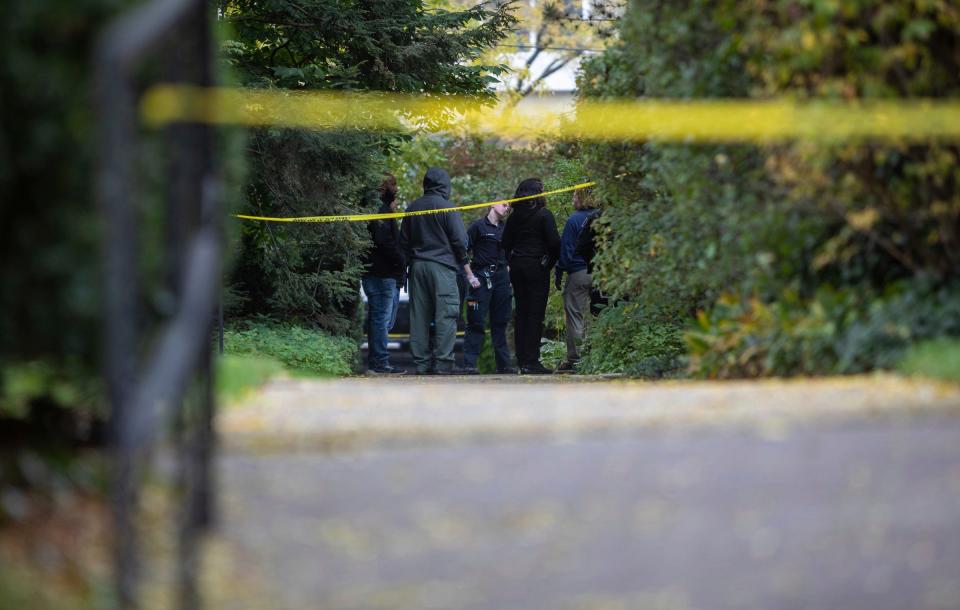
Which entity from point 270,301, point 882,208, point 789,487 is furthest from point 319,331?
point 789,487

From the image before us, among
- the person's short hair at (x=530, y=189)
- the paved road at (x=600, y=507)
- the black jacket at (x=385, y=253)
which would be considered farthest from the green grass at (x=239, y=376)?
the black jacket at (x=385, y=253)

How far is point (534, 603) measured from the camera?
3586 millimetres

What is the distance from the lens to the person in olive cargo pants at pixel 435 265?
46.7 ft

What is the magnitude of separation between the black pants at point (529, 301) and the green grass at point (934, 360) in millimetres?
8457

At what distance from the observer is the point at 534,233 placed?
1457cm

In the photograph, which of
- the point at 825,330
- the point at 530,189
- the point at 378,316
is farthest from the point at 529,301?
the point at 825,330

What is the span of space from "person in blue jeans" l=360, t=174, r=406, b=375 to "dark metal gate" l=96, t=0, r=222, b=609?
426 inches

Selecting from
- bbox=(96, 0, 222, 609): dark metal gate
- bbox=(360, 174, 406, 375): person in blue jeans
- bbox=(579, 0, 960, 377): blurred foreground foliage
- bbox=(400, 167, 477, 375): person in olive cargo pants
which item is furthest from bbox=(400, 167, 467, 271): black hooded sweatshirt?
bbox=(96, 0, 222, 609): dark metal gate

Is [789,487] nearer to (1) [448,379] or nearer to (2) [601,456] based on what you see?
(2) [601,456]

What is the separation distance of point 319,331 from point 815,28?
1065cm

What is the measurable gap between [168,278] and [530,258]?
10547mm

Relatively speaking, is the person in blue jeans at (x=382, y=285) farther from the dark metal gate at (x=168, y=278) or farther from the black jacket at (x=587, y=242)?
the dark metal gate at (x=168, y=278)

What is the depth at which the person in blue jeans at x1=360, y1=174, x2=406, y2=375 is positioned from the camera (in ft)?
49.4

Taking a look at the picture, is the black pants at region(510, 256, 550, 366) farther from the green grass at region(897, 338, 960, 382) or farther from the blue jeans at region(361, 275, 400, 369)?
the green grass at region(897, 338, 960, 382)
